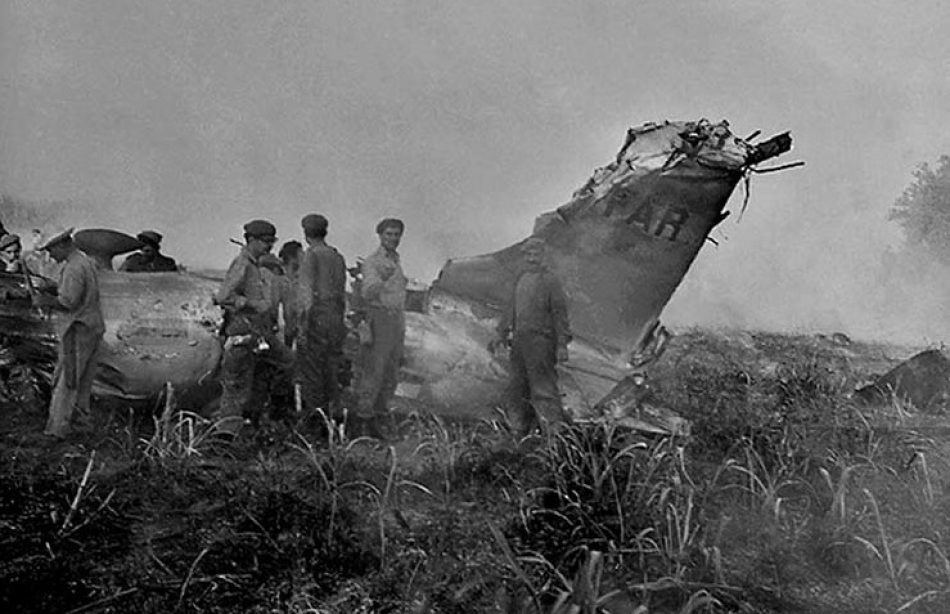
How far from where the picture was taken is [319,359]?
6.60 m

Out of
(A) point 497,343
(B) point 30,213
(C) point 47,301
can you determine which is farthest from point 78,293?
(B) point 30,213

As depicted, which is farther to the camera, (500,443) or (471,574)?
(500,443)

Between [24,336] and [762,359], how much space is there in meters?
11.4

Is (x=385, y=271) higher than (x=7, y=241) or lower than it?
higher

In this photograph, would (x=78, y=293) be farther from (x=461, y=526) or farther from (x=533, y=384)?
(x=533, y=384)

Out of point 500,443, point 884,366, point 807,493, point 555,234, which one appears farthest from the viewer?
point 884,366

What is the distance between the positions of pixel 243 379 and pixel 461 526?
8.26 feet

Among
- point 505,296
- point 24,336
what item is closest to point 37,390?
point 24,336

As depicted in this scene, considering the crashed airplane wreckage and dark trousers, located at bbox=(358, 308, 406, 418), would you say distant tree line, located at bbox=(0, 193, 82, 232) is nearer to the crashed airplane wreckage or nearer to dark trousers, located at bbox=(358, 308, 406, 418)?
the crashed airplane wreckage

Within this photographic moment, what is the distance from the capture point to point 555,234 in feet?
24.8

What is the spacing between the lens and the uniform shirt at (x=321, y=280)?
6.49 metres

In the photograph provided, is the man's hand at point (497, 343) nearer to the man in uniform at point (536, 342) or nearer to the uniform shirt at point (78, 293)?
the man in uniform at point (536, 342)

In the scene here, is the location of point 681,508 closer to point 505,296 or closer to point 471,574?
point 471,574

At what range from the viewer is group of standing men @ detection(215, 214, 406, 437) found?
6008mm
